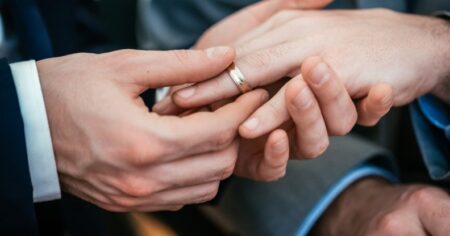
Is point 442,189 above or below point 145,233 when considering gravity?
above

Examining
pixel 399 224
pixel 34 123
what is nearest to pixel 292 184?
pixel 399 224

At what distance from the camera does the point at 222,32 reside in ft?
2.72

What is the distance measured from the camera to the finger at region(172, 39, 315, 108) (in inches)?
24.3

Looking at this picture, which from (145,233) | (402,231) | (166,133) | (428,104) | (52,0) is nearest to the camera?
(166,133)

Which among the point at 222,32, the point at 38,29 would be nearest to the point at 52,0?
the point at 38,29

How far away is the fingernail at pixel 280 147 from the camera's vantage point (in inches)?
22.0

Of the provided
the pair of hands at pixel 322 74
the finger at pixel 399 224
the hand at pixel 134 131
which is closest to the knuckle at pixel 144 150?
the hand at pixel 134 131

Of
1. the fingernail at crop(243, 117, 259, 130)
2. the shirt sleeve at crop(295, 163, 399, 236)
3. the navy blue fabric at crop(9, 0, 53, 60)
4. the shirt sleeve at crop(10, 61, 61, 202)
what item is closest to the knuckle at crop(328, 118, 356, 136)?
the fingernail at crop(243, 117, 259, 130)

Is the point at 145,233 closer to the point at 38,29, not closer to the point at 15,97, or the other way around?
the point at 38,29

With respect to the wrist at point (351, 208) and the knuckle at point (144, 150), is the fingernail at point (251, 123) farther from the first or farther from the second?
A: the wrist at point (351, 208)

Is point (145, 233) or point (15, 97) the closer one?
point (15, 97)

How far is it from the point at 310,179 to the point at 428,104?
0.22 m

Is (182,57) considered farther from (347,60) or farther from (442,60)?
(442,60)

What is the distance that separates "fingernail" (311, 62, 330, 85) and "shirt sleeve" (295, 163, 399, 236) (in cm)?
31
